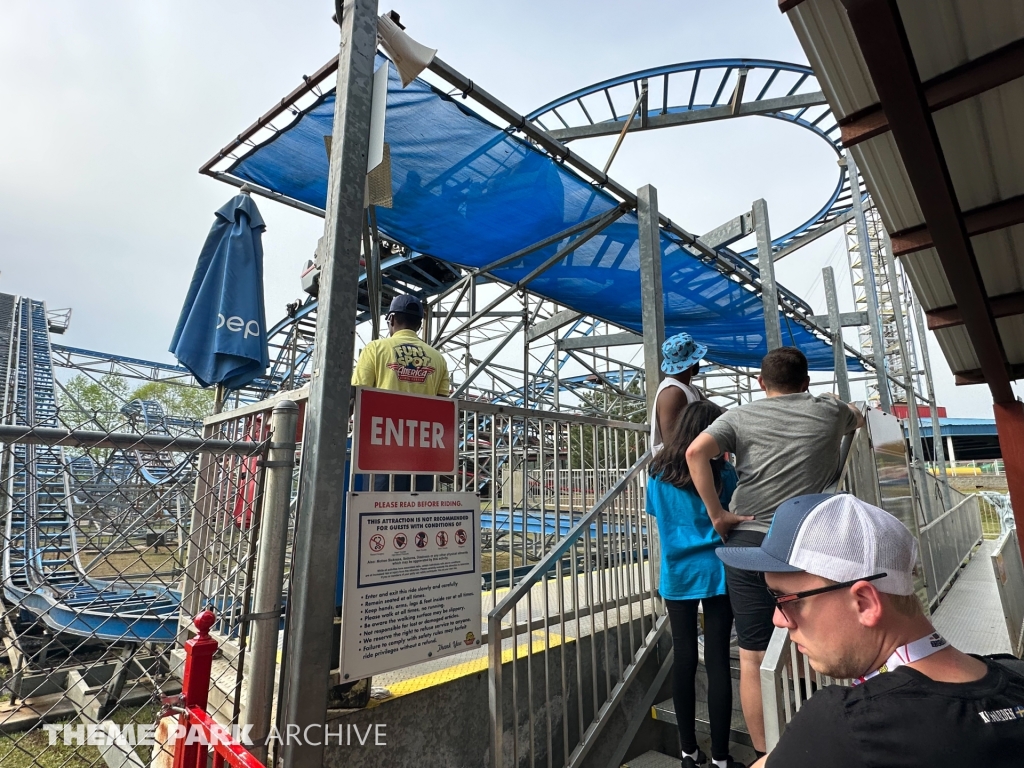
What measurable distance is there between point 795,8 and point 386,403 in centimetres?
200

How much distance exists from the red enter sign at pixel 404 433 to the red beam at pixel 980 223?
2.39 m

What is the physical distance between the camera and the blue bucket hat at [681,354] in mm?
2952

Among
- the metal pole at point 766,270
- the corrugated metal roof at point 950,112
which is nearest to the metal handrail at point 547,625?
the corrugated metal roof at point 950,112

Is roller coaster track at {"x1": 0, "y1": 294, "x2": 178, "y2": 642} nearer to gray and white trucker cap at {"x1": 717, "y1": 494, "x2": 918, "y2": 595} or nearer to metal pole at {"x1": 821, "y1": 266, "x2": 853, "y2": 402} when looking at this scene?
gray and white trucker cap at {"x1": 717, "y1": 494, "x2": 918, "y2": 595}

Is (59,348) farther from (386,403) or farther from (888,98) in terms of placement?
(888,98)

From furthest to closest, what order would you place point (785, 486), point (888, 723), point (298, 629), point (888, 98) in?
point (785, 486), point (298, 629), point (888, 98), point (888, 723)

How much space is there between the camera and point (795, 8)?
1.56 m

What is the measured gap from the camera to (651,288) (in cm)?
448

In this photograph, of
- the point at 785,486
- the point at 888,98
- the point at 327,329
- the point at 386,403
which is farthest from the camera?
the point at 785,486

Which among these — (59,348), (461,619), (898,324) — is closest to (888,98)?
(461,619)

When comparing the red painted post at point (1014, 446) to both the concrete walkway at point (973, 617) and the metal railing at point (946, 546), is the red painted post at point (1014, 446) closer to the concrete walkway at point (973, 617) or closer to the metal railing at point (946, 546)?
the concrete walkway at point (973, 617)

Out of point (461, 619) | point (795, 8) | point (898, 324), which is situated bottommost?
point (461, 619)

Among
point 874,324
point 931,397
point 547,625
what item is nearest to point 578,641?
point 547,625

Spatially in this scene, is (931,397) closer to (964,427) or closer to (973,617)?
(973,617)
